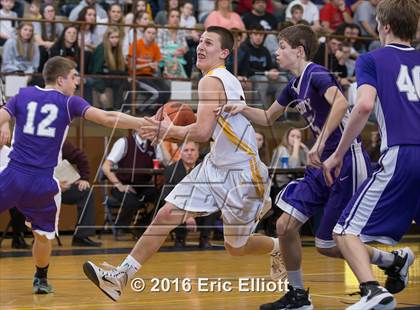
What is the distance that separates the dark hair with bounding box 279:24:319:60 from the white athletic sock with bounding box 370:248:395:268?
60.5 inches

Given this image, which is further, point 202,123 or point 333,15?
point 333,15

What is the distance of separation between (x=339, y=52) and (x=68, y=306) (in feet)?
31.4

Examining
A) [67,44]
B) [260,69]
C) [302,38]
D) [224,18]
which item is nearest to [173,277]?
[302,38]

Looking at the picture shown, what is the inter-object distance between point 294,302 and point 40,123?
8.35 feet

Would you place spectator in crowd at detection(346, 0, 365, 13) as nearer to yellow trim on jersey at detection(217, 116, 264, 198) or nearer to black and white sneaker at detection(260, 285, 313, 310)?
yellow trim on jersey at detection(217, 116, 264, 198)

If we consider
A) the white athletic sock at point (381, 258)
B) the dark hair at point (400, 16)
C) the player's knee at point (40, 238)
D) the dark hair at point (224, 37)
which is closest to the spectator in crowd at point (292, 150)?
the player's knee at point (40, 238)

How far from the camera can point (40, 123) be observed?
7.83 meters

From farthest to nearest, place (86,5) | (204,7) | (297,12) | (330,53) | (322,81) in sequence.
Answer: (297,12) → (204,7) → (330,53) → (86,5) → (322,81)

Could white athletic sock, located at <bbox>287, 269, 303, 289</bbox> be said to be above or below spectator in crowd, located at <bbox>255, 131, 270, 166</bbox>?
above

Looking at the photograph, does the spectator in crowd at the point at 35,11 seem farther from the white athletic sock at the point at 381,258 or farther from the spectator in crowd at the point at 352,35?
the white athletic sock at the point at 381,258

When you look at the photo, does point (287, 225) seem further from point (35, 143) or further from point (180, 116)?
point (35, 143)

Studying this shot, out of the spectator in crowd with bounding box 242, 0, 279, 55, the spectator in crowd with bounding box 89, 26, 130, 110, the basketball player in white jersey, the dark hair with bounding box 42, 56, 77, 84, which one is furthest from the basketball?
the spectator in crowd with bounding box 242, 0, 279, 55

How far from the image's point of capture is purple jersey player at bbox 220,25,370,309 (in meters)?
6.80

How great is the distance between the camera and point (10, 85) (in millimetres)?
13297
